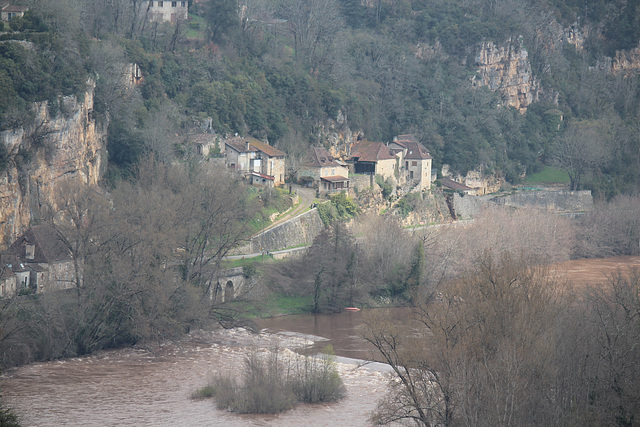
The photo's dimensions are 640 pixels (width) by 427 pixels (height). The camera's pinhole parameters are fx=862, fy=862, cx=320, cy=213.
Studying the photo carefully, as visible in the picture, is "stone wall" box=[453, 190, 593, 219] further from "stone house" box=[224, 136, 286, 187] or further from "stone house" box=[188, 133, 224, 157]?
"stone house" box=[188, 133, 224, 157]

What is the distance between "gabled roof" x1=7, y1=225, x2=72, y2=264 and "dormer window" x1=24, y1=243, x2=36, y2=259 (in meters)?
0.07

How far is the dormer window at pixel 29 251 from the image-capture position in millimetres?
42156

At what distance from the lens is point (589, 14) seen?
331ft

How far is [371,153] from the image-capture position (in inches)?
2692

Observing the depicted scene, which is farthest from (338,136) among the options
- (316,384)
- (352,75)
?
(316,384)

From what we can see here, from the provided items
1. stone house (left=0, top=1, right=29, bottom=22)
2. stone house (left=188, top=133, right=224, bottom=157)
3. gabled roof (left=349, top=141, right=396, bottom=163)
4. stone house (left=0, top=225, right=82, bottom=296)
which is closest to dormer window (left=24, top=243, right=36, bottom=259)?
stone house (left=0, top=225, right=82, bottom=296)

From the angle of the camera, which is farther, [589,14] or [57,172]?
[589,14]

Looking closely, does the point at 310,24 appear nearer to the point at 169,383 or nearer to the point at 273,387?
the point at 169,383

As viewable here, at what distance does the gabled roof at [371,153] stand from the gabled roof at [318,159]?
12.0ft

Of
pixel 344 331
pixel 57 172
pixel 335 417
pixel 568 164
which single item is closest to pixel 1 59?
pixel 57 172

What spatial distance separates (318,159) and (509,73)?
3448cm

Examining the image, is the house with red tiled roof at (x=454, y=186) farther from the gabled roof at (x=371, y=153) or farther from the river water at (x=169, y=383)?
the river water at (x=169, y=383)

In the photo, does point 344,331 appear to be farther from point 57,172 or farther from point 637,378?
point 637,378

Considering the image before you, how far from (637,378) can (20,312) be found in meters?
26.3
